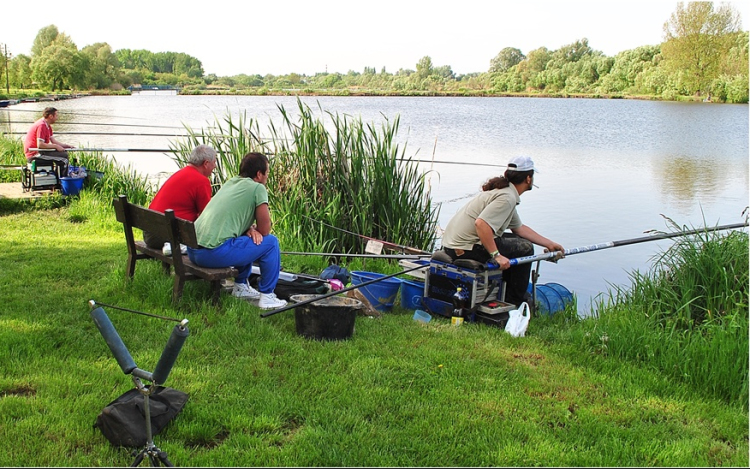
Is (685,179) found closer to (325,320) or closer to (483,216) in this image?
(483,216)

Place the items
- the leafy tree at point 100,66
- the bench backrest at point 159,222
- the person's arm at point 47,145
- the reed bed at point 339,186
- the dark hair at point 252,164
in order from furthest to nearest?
the leafy tree at point 100,66 < the person's arm at point 47,145 < the reed bed at point 339,186 < the dark hair at point 252,164 < the bench backrest at point 159,222

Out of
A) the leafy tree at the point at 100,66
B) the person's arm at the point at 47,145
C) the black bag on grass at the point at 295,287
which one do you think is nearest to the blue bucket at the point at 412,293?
the black bag on grass at the point at 295,287

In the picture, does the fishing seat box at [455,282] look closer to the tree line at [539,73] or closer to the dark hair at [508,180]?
the dark hair at [508,180]

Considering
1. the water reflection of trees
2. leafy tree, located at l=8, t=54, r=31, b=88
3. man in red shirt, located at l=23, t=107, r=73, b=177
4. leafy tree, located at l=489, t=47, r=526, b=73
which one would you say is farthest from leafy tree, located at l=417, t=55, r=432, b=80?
man in red shirt, located at l=23, t=107, r=73, b=177

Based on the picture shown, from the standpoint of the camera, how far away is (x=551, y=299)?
18.8ft

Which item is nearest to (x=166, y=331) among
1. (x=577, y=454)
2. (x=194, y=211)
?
(x=194, y=211)

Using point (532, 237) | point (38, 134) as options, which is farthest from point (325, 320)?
point (38, 134)

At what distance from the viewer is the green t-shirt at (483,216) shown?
5.02m

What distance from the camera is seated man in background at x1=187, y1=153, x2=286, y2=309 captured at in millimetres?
4766

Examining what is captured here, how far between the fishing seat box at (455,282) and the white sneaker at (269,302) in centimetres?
114

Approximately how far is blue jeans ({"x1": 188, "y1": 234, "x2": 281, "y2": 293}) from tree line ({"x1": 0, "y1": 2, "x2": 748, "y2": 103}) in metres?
27.6

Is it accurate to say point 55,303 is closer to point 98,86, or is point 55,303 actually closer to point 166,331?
point 166,331

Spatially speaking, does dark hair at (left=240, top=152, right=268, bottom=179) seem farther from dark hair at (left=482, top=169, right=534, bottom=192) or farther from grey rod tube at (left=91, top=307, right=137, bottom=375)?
grey rod tube at (left=91, top=307, right=137, bottom=375)

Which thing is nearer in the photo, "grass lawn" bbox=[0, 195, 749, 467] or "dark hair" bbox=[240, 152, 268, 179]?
"grass lawn" bbox=[0, 195, 749, 467]
